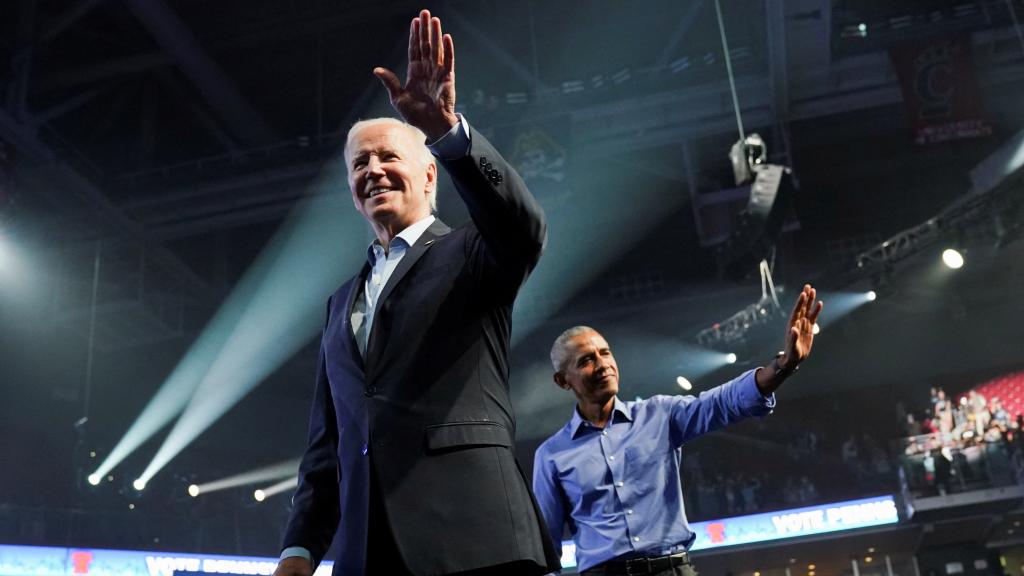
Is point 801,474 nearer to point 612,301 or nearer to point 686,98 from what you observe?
point 612,301

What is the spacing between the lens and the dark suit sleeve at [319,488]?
4.49ft

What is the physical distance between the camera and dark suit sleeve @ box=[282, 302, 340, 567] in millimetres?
1367

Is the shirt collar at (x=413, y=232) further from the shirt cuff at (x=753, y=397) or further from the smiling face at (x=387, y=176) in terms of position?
the shirt cuff at (x=753, y=397)

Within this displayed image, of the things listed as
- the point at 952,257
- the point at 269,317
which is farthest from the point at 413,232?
the point at 269,317

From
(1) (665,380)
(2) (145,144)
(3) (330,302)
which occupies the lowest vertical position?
(3) (330,302)

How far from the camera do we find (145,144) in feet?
34.0

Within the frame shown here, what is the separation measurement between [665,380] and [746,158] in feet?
30.4

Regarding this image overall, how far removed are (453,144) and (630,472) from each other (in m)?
1.90

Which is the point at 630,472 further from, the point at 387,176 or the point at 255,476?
the point at 255,476

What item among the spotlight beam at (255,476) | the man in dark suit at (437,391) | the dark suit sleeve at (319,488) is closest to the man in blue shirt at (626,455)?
the dark suit sleeve at (319,488)

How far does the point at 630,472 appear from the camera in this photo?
2.81m

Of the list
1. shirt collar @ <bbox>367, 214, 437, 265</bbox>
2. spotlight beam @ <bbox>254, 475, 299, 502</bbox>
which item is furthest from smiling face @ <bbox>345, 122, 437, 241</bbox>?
spotlight beam @ <bbox>254, 475, 299, 502</bbox>

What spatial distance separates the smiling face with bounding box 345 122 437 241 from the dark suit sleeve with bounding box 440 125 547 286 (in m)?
0.26

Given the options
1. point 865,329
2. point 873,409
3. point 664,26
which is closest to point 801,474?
point 873,409
